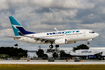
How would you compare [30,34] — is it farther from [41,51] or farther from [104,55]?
[41,51]

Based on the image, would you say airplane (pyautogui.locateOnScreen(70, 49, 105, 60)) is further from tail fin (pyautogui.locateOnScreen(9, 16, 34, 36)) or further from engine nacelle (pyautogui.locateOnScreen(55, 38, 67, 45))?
tail fin (pyautogui.locateOnScreen(9, 16, 34, 36))

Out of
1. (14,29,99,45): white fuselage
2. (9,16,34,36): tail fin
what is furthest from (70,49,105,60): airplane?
(9,16,34,36): tail fin

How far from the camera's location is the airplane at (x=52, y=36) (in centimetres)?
6488

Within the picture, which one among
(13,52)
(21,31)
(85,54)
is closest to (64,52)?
(85,54)

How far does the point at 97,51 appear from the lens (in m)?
99.4

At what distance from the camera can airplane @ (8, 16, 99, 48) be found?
6488cm

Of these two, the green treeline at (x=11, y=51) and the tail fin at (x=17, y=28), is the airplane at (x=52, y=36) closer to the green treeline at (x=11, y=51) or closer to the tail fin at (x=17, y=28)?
the tail fin at (x=17, y=28)

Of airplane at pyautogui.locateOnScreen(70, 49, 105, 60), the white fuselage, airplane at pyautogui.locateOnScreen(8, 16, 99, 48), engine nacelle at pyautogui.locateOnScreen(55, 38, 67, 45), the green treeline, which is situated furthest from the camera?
the green treeline

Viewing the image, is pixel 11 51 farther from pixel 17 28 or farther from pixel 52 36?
pixel 52 36

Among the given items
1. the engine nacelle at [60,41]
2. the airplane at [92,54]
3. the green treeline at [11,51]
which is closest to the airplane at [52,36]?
the engine nacelle at [60,41]

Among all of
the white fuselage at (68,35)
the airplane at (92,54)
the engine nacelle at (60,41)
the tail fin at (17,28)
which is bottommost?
the airplane at (92,54)

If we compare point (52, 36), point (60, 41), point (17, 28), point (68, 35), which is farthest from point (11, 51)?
point (68, 35)

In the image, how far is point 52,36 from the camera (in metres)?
69.6

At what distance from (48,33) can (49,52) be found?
62.0 meters
